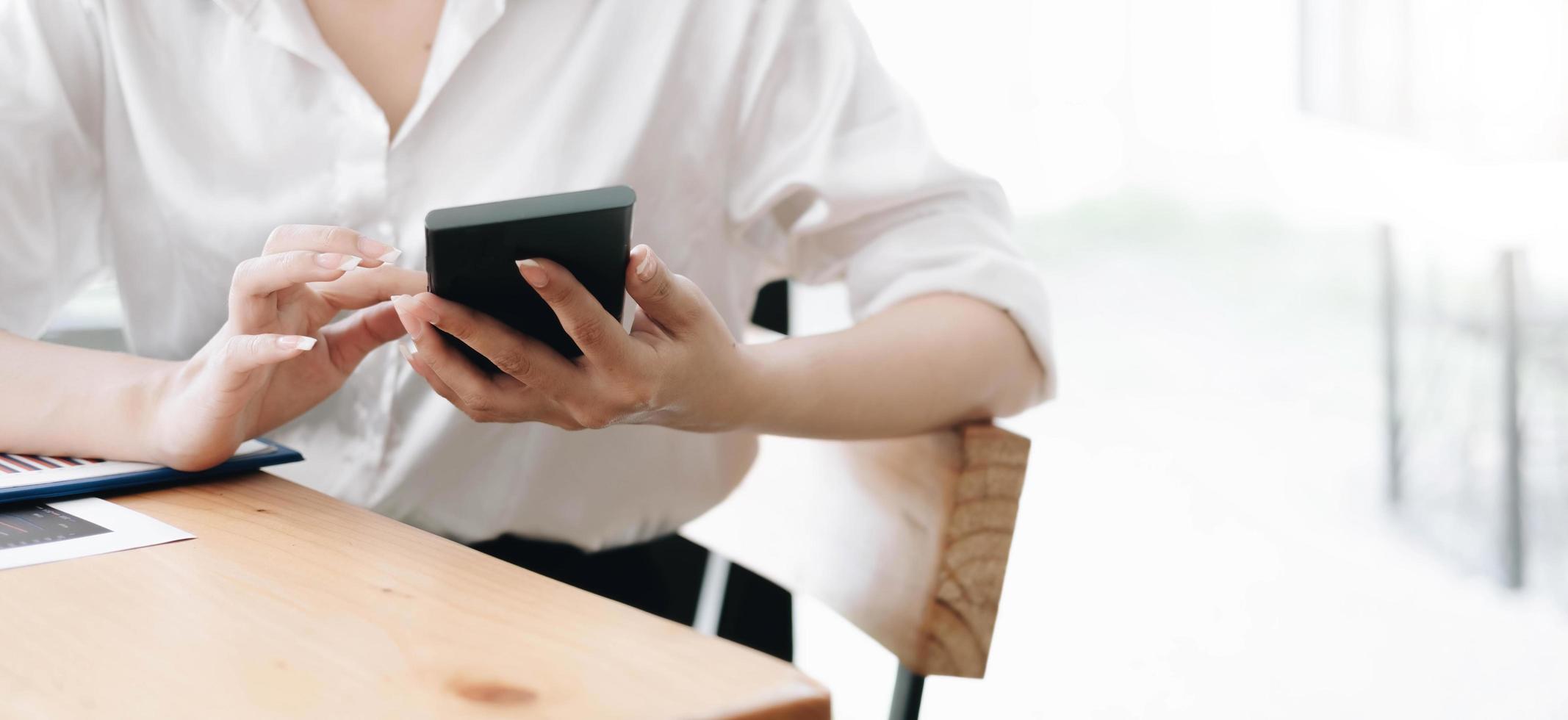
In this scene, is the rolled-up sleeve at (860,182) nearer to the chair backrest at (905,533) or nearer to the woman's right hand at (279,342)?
the chair backrest at (905,533)

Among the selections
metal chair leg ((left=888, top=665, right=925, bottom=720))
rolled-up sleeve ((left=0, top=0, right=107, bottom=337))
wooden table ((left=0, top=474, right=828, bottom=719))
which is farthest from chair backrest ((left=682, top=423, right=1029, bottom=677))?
rolled-up sleeve ((left=0, top=0, right=107, bottom=337))

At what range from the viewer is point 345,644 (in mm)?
343

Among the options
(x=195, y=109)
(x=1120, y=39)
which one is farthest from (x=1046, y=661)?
(x=1120, y=39)

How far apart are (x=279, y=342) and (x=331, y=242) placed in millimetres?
46

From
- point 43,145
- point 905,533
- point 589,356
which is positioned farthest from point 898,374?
point 43,145

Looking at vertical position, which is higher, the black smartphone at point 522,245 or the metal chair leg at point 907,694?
the black smartphone at point 522,245

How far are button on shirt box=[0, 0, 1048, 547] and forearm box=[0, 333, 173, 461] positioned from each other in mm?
159

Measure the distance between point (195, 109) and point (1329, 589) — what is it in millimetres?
1893

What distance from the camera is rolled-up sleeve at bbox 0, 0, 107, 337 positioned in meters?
0.69

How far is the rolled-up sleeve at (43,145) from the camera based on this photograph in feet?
2.27

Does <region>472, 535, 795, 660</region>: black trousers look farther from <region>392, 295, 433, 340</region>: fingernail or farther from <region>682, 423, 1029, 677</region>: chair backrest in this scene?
<region>392, 295, 433, 340</region>: fingernail

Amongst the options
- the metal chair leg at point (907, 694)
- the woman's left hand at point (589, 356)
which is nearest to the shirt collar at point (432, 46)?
the woman's left hand at point (589, 356)

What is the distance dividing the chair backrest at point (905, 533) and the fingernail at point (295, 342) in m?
0.29

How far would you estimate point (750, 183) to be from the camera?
0.84m
